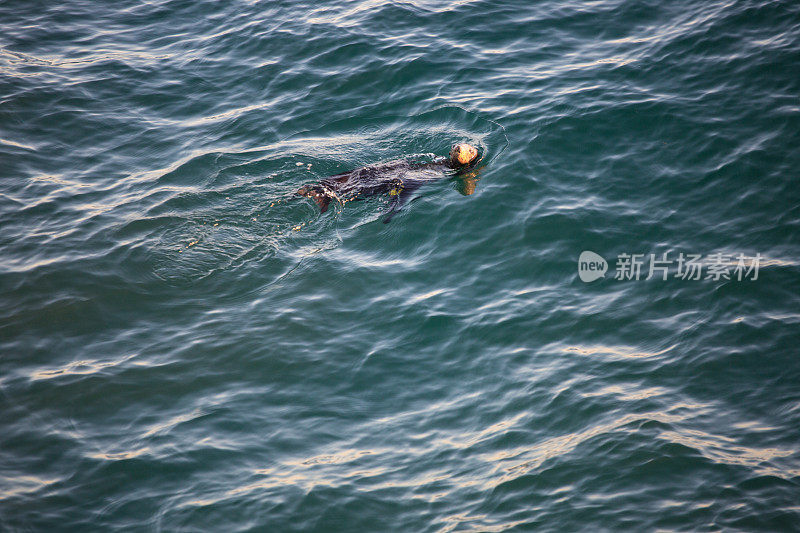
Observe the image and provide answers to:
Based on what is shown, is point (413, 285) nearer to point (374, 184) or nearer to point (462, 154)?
point (374, 184)

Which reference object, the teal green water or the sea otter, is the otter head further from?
the teal green water

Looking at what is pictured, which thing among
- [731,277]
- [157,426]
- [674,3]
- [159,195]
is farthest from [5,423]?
[674,3]

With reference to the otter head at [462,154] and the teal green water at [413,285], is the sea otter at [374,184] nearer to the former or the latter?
the otter head at [462,154]

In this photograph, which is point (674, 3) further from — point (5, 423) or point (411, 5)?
point (5, 423)

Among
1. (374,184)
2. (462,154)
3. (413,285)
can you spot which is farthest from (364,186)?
(413,285)

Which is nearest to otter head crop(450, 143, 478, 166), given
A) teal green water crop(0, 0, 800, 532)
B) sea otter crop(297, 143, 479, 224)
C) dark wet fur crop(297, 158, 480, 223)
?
sea otter crop(297, 143, 479, 224)

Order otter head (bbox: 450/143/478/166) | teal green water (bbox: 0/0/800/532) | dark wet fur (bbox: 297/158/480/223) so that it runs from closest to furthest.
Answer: teal green water (bbox: 0/0/800/532) → dark wet fur (bbox: 297/158/480/223) → otter head (bbox: 450/143/478/166)
